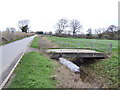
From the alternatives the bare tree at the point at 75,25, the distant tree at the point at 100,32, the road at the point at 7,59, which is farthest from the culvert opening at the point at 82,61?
the bare tree at the point at 75,25

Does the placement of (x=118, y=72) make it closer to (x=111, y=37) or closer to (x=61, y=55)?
(x=61, y=55)

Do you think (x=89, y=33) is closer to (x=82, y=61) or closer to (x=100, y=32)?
(x=100, y=32)

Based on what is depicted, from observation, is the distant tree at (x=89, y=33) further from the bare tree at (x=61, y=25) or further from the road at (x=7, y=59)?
the road at (x=7, y=59)

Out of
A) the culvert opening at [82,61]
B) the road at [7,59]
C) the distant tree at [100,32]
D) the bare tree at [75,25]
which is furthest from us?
the bare tree at [75,25]

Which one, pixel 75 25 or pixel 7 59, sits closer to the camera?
pixel 7 59

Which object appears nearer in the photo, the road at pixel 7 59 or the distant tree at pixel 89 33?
the road at pixel 7 59

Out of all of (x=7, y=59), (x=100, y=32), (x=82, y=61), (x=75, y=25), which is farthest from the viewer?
(x=75, y=25)

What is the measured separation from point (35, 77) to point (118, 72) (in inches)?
229

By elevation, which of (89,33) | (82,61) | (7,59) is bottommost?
(82,61)

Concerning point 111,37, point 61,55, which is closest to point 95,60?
point 61,55

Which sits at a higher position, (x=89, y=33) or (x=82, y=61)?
(x=89, y=33)

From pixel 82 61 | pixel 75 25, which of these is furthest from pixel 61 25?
pixel 82 61

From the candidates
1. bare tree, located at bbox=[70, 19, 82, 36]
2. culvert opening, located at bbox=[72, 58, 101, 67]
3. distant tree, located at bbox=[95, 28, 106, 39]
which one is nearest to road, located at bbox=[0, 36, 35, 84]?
culvert opening, located at bbox=[72, 58, 101, 67]

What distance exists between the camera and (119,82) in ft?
25.8
